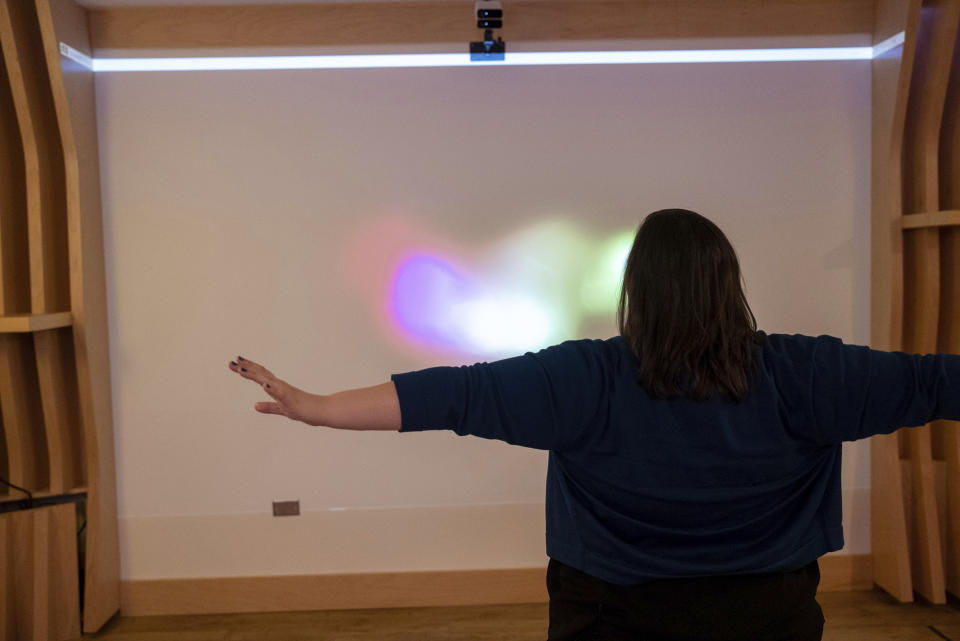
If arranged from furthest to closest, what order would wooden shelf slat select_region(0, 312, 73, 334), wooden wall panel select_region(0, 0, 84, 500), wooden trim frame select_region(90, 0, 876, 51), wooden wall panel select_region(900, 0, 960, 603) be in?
wooden trim frame select_region(90, 0, 876, 51) < wooden wall panel select_region(900, 0, 960, 603) < wooden wall panel select_region(0, 0, 84, 500) < wooden shelf slat select_region(0, 312, 73, 334)

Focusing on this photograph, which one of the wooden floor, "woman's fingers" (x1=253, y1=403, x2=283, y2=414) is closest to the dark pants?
"woman's fingers" (x1=253, y1=403, x2=283, y2=414)

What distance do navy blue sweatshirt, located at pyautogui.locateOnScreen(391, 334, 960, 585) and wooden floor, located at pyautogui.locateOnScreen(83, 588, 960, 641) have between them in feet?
5.75

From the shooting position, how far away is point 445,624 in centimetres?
288

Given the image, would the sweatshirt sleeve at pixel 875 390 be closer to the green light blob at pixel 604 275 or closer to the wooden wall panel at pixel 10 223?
the green light blob at pixel 604 275

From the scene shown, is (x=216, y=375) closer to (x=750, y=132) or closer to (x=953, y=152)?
(x=750, y=132)

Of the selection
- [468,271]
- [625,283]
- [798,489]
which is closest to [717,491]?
[798,489]

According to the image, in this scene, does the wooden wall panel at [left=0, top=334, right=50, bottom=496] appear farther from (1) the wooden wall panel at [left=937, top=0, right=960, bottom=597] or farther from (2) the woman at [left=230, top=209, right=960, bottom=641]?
(1) the wooden wall panel at [left=937, top=0, right=960, bottom=597]

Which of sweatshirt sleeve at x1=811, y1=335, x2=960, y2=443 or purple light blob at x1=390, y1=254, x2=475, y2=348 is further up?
purple light blob at x1=390, y1=254, x2=475, y2=348

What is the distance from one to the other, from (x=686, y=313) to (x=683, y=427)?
174mm

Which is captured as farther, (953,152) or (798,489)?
(953,152)

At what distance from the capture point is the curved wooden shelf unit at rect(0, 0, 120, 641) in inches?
104

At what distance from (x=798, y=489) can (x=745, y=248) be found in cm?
198

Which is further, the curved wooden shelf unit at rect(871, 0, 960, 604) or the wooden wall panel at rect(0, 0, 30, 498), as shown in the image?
the curved wooden shelf unit at rect(871, 0, 960, 604)

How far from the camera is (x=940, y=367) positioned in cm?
116
